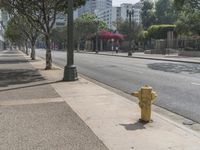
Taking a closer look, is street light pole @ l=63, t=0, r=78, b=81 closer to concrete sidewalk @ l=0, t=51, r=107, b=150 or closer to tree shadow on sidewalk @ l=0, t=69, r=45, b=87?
tree shadow on sidewalk @ l=0, t=69, r=45, b=87

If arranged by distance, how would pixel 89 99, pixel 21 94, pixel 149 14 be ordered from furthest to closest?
pixel 149 14
pixel 21 94
pixel 89 99

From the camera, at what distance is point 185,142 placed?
769cm

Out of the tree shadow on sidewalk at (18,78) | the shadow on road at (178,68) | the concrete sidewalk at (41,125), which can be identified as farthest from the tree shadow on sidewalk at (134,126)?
the shadow on road at (178,68)

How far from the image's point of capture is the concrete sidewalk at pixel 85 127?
7.52 meters

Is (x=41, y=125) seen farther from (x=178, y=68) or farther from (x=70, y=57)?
(x=178, y=68)

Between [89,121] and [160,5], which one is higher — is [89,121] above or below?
below

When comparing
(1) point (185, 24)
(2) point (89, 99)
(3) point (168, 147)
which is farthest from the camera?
(1) point (185, 24)

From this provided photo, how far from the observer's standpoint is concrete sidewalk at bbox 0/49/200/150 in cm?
752

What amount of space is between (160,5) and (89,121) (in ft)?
453

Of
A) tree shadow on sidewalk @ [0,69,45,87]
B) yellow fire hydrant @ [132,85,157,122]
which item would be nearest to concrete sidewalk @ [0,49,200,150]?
yellow fire hydrant @ [132,85,157,122]

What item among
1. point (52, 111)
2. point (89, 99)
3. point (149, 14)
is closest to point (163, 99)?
point (89, 99)

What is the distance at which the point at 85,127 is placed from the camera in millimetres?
8875

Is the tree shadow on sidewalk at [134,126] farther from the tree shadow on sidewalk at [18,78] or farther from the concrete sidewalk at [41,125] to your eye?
the tree shadow on sidewalk at [18,78]

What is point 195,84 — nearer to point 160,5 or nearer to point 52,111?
point 52,111
